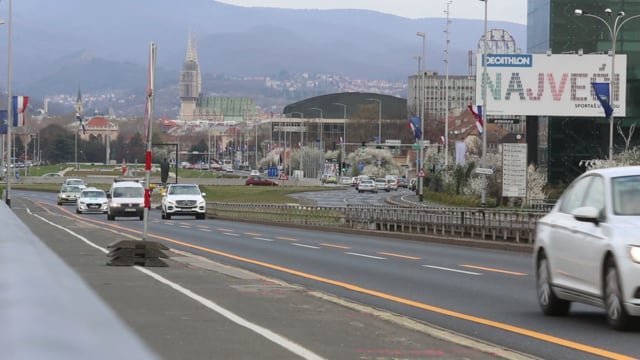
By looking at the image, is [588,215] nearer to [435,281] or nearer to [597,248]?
[597,248]

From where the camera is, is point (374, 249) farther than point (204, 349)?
Yes

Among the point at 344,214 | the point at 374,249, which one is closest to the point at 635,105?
the point at 344,214

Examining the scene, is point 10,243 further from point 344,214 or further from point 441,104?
point 441,104

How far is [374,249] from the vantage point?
29.6m

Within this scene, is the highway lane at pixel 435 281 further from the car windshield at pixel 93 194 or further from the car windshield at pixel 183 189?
the car windshield at pixel 93 194

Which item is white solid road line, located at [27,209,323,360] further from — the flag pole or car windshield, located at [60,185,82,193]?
car windshield, located at [60,185,82,193]

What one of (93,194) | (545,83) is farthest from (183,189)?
(545,83)

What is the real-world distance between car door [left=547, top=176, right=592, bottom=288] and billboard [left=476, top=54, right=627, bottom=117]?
197 ft

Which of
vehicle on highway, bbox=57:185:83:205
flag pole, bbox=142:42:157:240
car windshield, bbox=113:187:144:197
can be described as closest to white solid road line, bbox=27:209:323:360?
flag pole, bbox=142:42:157:240

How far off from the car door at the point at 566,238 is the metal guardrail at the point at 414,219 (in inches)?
638

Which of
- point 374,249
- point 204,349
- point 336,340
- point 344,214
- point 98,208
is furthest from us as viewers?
point 98,208

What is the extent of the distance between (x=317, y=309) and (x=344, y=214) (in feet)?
103

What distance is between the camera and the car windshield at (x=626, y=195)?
474 inches

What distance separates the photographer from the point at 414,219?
39.2 metres
